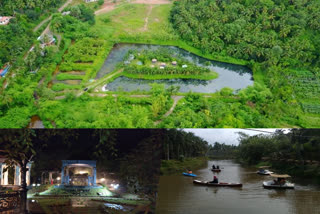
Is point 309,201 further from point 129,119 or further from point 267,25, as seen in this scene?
point 267,25

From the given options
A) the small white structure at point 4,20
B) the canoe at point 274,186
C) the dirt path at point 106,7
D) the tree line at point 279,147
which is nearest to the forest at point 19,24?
the small white structure at point 4,20

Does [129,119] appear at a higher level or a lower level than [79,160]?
higher

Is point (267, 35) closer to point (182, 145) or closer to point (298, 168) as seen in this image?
point (298, 168)

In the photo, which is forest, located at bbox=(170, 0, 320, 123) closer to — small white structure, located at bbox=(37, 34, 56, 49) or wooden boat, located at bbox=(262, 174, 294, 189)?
small white structure, located at bbox=(37, 34, 56, 49)

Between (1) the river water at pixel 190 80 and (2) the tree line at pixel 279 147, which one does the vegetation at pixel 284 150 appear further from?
(1) the river water at pixel 190 80

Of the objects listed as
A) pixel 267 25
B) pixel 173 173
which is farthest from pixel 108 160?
pixel 267 25

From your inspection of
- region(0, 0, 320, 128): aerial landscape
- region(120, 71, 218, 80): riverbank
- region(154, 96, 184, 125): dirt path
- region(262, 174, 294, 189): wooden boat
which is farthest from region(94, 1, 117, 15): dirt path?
region(262, 174, 294, 189): wooden boat
